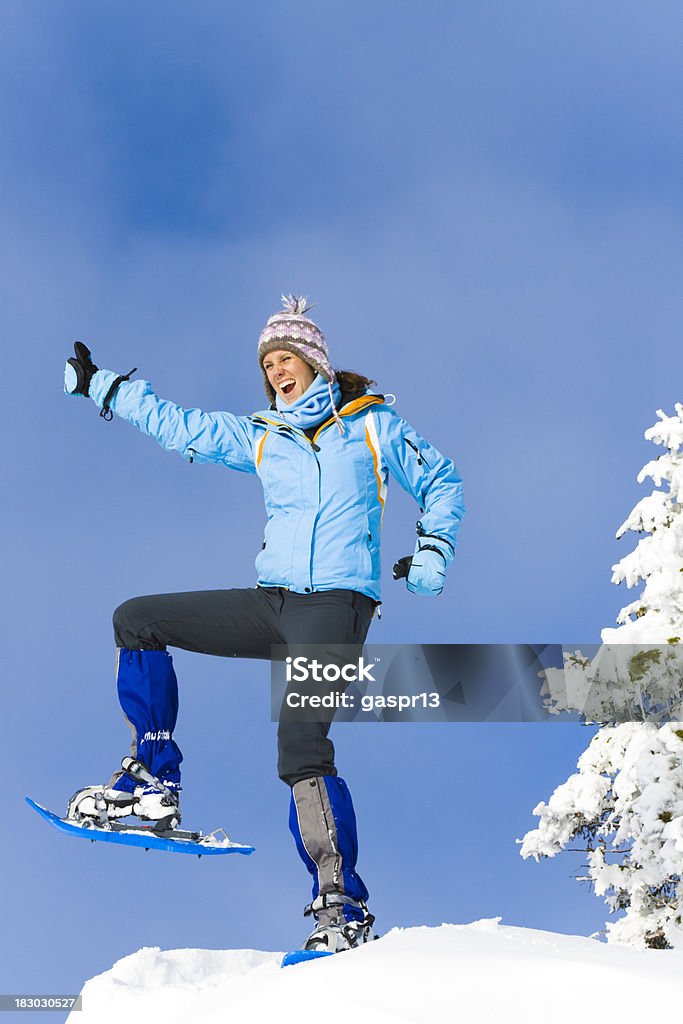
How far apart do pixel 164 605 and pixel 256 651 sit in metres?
0.63

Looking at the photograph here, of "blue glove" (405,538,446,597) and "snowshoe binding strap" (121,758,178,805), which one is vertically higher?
"blue glove" (405,538,446,597)

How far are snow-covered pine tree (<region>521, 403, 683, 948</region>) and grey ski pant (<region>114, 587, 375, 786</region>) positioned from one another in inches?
222

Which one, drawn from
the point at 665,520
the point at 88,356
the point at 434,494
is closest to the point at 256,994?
the point at 434,494

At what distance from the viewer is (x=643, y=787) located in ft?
35.1

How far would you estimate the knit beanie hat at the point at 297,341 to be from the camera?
692 centimetres

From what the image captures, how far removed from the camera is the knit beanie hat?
22.7 feet

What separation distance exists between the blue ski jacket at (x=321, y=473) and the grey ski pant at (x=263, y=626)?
10 centimetres

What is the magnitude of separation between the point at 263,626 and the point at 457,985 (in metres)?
2.59

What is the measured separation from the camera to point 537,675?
1070cm

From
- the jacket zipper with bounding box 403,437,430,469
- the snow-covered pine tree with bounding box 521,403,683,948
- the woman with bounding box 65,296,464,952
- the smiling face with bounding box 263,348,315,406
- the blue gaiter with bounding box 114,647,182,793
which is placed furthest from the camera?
the snow-covered pine tree with bounding box 521,403,683,948

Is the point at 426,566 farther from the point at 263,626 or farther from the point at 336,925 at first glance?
the point at 336,925

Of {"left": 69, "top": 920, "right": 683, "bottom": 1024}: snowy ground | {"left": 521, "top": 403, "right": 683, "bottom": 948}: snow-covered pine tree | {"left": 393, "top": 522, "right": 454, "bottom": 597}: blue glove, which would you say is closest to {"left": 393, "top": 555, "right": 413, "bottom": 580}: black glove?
{"left": 393, "top": 522, "right": 454, "bottom": 597}: blue glove

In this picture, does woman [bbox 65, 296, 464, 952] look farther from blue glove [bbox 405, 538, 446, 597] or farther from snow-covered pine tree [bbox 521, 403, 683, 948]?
snow-covered pine tree [bbox 521, 403, 683, 948]

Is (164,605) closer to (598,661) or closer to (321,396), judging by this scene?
(321,396)
